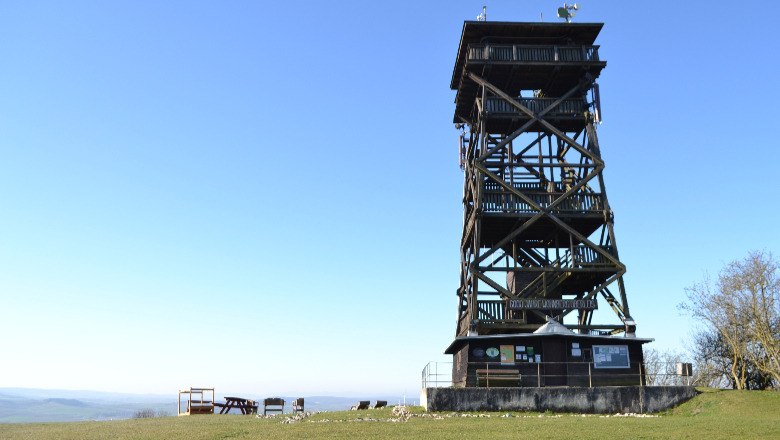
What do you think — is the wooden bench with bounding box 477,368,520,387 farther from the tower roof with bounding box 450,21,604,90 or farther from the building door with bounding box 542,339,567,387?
the tower roof with bounding box 450,21,604,90

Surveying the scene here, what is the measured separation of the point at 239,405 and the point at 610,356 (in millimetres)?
20374

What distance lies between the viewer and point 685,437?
1925 centimetres

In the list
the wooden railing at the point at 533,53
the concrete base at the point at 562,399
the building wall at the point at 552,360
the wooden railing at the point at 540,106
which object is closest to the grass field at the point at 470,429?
the concrete base at the point at 562,399

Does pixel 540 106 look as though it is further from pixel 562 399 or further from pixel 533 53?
pixel 562 399

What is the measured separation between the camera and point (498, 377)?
3412 centimetres

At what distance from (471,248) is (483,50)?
12.0 m

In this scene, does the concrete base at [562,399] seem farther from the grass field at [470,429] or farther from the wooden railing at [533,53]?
the wooden railing at [533,53]

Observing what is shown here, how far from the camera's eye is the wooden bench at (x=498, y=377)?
1345 inches

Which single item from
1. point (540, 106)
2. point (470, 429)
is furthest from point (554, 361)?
point (540, 106)

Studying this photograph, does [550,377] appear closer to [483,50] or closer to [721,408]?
[721,408]

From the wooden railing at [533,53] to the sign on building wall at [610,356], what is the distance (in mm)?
17019

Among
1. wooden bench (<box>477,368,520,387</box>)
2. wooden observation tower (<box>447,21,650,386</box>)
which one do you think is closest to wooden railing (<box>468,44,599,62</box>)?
wooden observation tower (<box>447,21,650,386</box>)

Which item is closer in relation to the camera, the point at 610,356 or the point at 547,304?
the point at 610,356

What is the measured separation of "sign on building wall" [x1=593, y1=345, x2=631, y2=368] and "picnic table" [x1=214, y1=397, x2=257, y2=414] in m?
19.4
